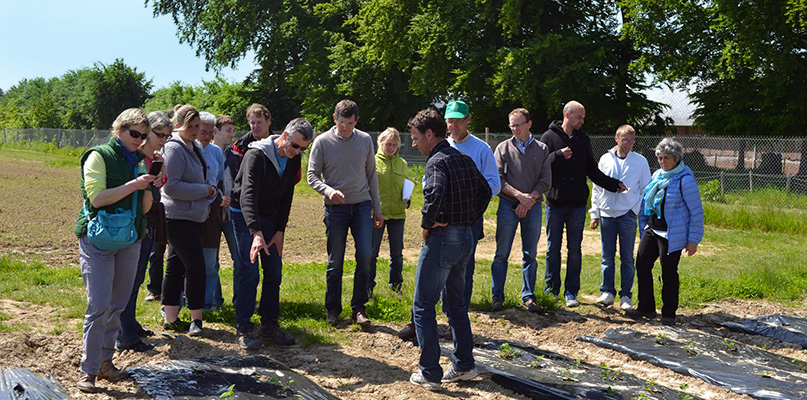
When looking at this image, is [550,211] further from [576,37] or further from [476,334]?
[576,37]

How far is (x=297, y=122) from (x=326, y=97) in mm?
32101

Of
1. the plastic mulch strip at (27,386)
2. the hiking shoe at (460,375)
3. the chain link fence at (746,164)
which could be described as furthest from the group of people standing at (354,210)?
the chain link fence at (746,164)

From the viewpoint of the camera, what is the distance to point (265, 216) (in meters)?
5.62

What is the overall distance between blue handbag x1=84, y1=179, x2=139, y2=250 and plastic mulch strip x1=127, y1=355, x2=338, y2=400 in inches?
36.0

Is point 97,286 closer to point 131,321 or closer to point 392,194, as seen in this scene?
point 131,321

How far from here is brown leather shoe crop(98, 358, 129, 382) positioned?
14.9ft

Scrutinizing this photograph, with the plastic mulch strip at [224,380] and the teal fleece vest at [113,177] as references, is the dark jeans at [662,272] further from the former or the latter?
the teal fleece vest at [113,177]

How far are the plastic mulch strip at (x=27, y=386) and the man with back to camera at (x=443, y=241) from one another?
230 centimetres

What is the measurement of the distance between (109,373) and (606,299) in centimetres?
512

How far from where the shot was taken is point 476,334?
6.20m

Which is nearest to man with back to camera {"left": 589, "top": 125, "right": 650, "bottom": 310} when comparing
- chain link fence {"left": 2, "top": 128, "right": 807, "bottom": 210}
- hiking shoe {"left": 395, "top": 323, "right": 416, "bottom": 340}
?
hiking shoe {"left": 395, "top": 323, "right": 416, "bottom": 340}

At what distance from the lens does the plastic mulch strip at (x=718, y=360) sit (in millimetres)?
4859

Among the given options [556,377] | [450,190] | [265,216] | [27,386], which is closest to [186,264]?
[265,216]

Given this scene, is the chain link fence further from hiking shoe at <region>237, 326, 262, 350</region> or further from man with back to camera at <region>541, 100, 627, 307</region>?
hiking shoe at <region>237, 326, 262, 350</region>
